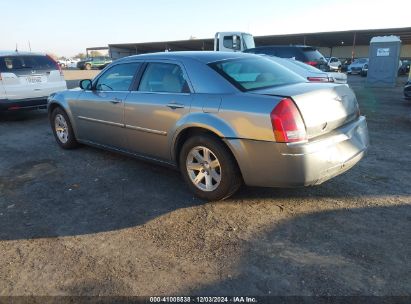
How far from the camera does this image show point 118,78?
5.00 meters

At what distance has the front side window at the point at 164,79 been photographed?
410 cm

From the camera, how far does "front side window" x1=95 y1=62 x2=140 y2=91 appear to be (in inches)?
187

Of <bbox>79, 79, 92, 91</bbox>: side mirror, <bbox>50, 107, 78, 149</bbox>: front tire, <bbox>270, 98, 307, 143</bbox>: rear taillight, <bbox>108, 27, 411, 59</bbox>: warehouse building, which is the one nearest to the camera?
<bbox>270, 98, 307, 143</bbox>: rear taillight

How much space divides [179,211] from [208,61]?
1628 mm

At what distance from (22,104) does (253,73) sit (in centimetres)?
645

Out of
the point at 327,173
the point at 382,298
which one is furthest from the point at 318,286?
the point at 327,173

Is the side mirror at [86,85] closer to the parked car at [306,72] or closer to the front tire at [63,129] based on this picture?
the front tire at [63,129]

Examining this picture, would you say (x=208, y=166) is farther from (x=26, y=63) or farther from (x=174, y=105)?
(x=26, y=63)

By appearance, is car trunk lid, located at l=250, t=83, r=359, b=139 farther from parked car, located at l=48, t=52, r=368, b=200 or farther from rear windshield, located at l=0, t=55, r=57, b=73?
rear windshield, located at l=0, t=55, r=57, b=73

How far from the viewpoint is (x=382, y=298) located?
2.38 meters

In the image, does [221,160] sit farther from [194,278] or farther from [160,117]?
[194,278]

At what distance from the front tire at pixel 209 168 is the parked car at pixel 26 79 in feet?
19.7

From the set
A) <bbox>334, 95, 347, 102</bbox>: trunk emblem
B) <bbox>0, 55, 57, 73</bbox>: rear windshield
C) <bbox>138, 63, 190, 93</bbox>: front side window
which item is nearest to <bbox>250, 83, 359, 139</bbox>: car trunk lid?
<bbox>334, 95, 347, 102</bbox>: trunk emblem

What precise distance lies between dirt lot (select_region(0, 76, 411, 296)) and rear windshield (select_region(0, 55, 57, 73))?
4.20 meters
